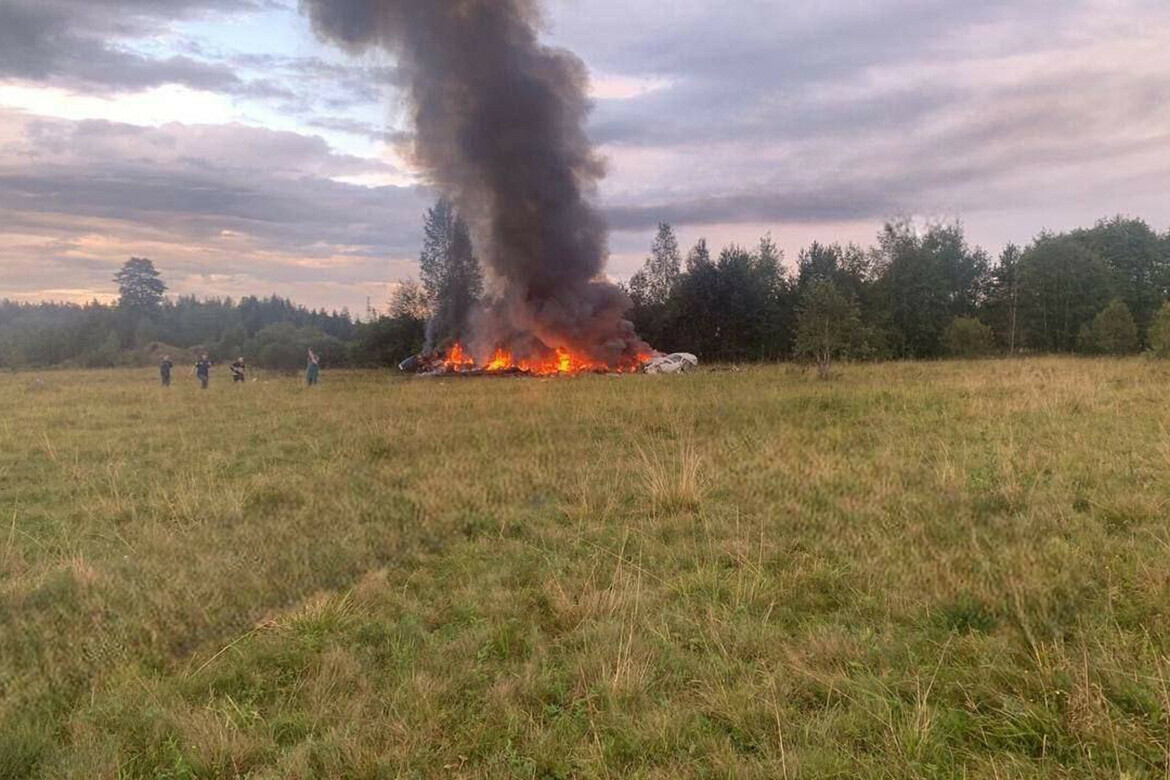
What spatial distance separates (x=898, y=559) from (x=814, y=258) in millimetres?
57689

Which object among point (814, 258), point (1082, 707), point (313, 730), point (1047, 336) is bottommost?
point (313, 730)

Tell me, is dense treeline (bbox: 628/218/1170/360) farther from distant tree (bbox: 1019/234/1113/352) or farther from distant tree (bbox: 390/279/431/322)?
distant tree (bbox: 390/279/431/322)

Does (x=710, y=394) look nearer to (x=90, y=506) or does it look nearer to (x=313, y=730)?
(x=90, y=506)

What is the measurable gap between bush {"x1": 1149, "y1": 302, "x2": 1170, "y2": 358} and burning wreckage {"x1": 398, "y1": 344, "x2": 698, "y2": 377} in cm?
2012

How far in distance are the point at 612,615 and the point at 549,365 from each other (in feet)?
119

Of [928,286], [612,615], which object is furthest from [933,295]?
[612,615]

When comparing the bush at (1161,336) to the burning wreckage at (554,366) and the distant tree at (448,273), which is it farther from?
the distant tree at (448,273)

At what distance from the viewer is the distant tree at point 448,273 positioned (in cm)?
5319

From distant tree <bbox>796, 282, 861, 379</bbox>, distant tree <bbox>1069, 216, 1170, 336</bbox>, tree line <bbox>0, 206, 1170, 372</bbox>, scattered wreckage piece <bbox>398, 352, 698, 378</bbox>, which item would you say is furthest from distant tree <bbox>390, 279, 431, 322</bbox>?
distant tree <bbox>1069, 216, 1170, 336</bbox>

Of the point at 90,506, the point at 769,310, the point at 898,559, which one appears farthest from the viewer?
the point at 769,310

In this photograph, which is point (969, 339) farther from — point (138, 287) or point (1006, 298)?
point (138, 287)

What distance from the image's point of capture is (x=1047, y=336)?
52656 mm

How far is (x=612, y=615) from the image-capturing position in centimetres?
479

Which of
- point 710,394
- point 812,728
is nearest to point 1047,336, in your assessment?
point 710,394
